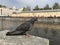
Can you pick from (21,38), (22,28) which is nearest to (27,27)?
(22,28)

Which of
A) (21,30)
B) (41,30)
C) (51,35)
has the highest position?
(21,30)

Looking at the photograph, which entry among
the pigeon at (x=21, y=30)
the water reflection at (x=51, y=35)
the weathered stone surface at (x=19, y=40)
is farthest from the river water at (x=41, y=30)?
the weathered stone surface at (x=19, y=40)

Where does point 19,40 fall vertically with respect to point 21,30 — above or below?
below

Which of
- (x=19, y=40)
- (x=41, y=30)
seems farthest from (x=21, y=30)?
(x=41, y=30)

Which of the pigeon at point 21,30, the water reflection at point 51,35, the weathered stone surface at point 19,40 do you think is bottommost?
the water reflection at point 51,35

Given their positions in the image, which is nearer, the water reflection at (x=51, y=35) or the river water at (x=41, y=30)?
the water reflection at (x=51, y=35)

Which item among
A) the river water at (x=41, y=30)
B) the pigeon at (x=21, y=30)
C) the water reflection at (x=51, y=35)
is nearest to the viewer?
the pigeon at (x=21, y=30)

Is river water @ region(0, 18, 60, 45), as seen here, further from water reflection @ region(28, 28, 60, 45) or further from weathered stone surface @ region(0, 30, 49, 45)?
weathered stone surface @ region(0, 30, 49, 45)

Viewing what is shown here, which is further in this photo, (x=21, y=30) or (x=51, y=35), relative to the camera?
(x=51, y=35)

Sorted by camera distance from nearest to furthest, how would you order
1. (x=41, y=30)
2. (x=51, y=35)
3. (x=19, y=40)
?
(x=19, y=40) → (x=51, y=35) → (x=41, y=30)

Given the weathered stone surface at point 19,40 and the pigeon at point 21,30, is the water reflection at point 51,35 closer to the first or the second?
the pigeon at point 21,30

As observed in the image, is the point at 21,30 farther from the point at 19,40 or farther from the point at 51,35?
the point at 51,35

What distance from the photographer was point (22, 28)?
6.70 metres

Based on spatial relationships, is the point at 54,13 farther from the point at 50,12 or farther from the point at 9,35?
the point at 9,35
